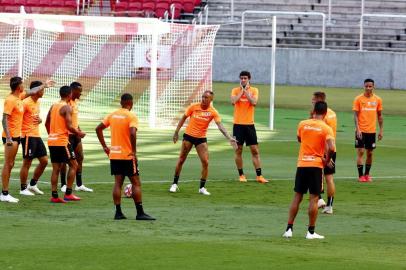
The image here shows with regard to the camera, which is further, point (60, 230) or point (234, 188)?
point (234, 188)

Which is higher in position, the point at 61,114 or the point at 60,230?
the point at 61,114

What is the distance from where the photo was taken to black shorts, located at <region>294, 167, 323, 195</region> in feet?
53.0

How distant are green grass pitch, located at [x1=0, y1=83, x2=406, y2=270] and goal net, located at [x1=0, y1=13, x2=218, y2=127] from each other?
7510 millimetres

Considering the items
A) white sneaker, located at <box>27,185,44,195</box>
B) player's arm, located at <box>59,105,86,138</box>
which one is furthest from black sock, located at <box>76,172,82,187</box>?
player's arm, located at <box>59,105,86,138</box>

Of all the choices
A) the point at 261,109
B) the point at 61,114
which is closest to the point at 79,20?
the point at 261,109

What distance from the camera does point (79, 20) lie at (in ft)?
114

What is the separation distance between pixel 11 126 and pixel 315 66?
109 feet

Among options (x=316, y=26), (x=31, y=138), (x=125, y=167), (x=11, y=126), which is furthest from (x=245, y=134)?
(x=316, y=26)

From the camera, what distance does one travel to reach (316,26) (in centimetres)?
5344

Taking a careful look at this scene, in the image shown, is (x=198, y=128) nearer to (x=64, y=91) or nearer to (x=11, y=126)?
(x=64, y=91)

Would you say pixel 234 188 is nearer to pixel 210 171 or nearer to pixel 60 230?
pixel 210 171

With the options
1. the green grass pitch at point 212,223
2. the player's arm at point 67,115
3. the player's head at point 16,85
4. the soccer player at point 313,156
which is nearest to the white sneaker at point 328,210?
the green grass pitch at point 212,223

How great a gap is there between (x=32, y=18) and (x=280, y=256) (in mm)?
21326

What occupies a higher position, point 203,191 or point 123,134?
point 123,134
